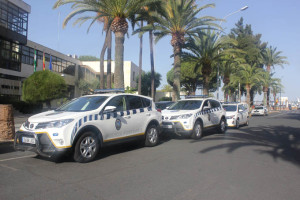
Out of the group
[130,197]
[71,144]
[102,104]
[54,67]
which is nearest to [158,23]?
[102,104]

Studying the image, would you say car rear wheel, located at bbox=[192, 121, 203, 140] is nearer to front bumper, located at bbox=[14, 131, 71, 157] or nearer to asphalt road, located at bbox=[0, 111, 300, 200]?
asphalt road, located at bbox=[0, 111, 300, 200]

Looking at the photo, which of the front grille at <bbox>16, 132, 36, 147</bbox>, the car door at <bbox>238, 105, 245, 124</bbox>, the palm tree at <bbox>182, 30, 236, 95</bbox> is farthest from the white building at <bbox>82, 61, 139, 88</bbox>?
the front grille at <bbox>16, 132, 36, 147</bbox>

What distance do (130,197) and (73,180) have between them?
4.44 ft

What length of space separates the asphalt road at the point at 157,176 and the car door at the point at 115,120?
0.61 metres

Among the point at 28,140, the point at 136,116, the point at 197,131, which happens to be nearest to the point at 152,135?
the point at 136,116

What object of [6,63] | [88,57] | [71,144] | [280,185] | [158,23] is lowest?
[280,185]

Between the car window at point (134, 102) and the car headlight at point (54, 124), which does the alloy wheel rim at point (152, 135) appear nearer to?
the car window at point (134, 102)

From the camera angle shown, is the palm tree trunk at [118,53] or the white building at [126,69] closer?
the palm tree trunk at [118,53]

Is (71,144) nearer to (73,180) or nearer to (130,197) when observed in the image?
(73,180)

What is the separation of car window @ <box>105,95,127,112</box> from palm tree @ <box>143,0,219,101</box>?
36.0 feet

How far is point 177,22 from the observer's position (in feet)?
56.6

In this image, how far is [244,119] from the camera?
15.8 meters

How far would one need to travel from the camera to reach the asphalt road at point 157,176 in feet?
13.6

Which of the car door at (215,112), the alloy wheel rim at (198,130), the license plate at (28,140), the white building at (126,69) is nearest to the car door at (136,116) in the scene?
the license plate at (28,140)
